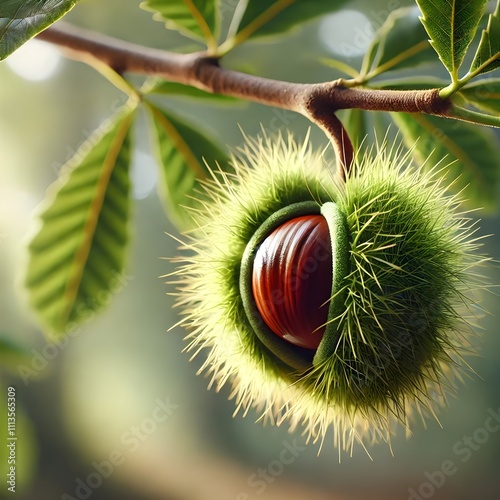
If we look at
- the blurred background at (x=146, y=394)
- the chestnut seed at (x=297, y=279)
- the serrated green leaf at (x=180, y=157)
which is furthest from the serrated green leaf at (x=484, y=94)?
the blurred background at (x=146, y=394)

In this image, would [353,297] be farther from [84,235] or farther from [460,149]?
[84,235]

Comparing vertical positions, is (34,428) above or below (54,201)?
below

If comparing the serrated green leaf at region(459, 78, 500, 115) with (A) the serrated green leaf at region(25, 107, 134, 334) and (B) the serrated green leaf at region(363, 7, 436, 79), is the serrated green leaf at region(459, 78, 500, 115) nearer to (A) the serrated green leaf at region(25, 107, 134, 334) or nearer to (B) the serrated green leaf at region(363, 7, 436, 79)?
(B) the serrated green leaf at region(363, 7, 436, 79)

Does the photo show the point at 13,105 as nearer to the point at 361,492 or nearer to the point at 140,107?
the point at 140,107

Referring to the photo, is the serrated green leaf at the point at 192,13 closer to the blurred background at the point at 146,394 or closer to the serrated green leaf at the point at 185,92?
the serrated green leaf at the point at 185,92

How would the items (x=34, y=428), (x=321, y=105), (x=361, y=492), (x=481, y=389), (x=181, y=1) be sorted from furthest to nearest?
(x=34, y=428) < (x=361, y=492) < (x=481, y=389) < (x=181, y=1) < (x=321, y=105)

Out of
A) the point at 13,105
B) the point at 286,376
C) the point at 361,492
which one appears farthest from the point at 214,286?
the point at 13,105
